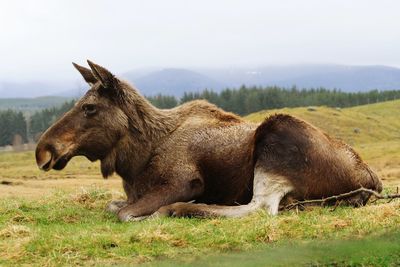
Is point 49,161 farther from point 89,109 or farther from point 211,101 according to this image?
point 211,101

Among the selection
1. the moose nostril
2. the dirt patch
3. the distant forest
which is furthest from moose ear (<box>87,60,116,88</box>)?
the distant forest

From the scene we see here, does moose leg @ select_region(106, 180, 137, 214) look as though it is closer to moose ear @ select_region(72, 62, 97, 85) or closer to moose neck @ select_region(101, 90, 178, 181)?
moose neck @ select_region(101, 90, 178, 181)

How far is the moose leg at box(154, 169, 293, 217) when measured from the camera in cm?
1020

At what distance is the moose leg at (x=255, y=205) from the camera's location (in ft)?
33.5

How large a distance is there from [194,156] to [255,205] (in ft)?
5.38

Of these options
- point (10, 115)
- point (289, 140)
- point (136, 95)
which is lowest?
point (10, 115)

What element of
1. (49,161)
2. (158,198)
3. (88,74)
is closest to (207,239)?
(158,198)

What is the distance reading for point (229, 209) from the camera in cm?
1027

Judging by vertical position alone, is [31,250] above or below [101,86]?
below

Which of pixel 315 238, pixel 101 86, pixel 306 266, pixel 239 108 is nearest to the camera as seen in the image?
pixel 306 266

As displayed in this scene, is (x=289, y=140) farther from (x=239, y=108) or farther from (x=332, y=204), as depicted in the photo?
(x=239, y=108)

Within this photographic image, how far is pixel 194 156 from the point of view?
37.0 feet

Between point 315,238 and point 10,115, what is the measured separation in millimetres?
154678

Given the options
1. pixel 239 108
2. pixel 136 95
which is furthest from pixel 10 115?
pixel 136 95
